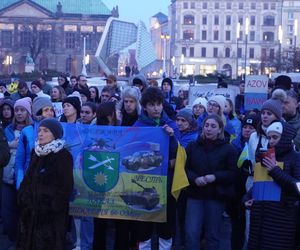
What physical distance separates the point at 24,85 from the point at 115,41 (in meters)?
21.8

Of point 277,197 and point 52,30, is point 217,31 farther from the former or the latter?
point 277,197

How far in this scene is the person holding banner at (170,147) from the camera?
22.1ft

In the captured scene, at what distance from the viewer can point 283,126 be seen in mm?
6238

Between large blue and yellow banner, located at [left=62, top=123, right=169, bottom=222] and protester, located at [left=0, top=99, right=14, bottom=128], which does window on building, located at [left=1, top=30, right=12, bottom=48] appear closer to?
protester, located at [left=0, top=99, right=14, bottom=128]

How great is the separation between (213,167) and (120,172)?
942 mm

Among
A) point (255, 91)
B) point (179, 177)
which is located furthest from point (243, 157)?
point (255, 91)

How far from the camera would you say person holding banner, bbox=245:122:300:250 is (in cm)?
604

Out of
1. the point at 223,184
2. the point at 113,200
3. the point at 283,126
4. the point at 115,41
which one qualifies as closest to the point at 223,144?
the point at 223,184

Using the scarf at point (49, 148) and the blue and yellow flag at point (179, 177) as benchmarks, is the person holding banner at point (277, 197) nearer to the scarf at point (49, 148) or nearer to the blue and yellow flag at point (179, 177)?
the blue and yellow flag at point (179, 177)

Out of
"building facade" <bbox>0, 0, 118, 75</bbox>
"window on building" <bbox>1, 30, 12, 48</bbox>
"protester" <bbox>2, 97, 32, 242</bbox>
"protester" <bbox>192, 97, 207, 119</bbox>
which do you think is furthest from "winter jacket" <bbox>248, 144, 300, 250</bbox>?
"window on building" <bbox>1, 30, 12, 48</bbox>

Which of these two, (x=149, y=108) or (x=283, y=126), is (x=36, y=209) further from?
(x=283, y=126)

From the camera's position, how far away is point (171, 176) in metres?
6.80

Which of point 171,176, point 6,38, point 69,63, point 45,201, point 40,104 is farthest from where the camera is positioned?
point 69,63

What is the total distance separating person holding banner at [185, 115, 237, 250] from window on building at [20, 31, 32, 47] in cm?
9702
